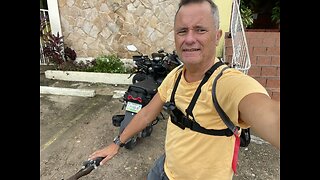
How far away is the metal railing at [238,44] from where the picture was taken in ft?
12.5

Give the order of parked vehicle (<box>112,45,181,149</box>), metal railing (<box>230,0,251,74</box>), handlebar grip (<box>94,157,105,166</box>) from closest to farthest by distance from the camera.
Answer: handlebar grip (<box>94,157,105,166</box>) < parked vehicle (<box>112,45,181,149</box>) < metal railing (<box>230,0,251,74</box>)

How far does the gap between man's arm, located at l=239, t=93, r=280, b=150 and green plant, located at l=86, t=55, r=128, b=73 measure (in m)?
5.08

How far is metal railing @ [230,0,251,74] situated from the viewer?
150 inches

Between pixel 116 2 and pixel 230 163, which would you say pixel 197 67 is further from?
pixel 116 2

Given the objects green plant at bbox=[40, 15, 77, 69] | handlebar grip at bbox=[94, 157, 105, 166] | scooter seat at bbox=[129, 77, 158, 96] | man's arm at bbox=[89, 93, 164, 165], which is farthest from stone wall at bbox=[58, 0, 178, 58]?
handlebar grip at bbox=[94, 157, 105, 166]

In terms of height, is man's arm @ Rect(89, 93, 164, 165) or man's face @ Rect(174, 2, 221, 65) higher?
man's face @ Rect(174, 2, 221, 65)

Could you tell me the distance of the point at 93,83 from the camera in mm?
5801

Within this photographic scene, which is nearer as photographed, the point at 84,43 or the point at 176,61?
the point at 176,61

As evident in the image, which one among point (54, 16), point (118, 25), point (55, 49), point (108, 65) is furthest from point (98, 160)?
point (54, 16)

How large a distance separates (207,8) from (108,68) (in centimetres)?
494

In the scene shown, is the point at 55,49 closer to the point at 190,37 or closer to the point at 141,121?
the point at 141,121

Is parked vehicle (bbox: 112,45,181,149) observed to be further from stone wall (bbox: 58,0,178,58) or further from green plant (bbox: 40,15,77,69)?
green plant (bbox: 40,15,77,69)
